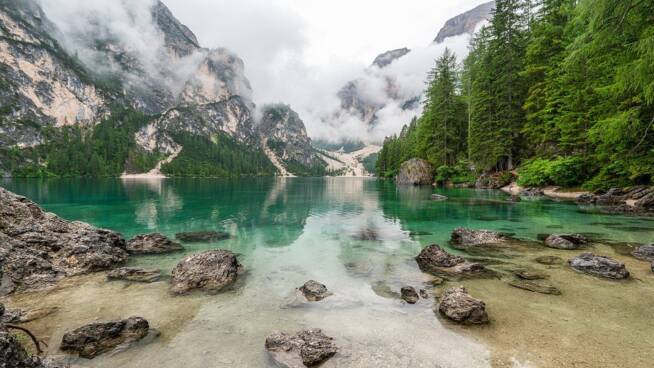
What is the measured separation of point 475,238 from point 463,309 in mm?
9926

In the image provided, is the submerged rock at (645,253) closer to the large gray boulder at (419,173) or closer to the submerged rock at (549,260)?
the submerged rock at (549,260)

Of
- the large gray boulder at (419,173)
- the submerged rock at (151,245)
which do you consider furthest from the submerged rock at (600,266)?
the large gray boulder at (419,173)

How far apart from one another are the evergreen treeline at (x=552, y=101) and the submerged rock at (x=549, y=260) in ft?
22.2

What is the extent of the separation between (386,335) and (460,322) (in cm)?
208

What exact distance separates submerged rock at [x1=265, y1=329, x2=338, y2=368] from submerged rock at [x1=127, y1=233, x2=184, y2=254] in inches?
445

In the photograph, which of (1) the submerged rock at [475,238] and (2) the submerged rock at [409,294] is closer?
(2) the submerged rock at [409,294]

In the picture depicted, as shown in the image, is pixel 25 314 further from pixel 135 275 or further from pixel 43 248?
pixel 43 248

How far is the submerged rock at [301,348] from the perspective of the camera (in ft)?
20.4

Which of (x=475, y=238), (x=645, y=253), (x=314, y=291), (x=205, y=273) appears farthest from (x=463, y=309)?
(x=645, y=253)

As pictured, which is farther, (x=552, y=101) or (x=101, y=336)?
(x=552, y=101)

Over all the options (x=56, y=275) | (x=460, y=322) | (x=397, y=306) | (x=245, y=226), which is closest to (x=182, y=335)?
(x=397, y=306)

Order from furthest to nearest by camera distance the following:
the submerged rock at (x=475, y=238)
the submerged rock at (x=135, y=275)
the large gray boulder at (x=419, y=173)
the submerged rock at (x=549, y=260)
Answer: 1. the large gray boulder at (x=419, y=173)
2. the submerged rock at (x=475, y=238)
3. the submerged rock at (x=549, y=260)
4. the submerged rock at (x=135, y=275)

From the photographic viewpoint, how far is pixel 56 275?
11.3 meters

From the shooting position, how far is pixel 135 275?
1159cm
